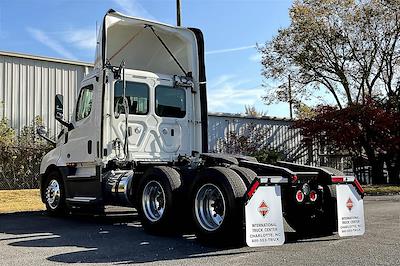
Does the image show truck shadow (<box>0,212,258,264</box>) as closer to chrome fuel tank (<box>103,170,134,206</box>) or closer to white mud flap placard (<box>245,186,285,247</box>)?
white mud flap placard (<box>245,186,285,247</box>)

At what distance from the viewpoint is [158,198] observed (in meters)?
8.45

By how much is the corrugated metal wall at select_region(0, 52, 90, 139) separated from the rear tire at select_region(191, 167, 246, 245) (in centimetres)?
1534

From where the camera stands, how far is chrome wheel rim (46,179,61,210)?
36.7 ft

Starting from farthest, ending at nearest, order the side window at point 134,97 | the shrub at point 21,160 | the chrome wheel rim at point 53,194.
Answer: the shrub at point 21,160 → the chrome wheel rim at point 53,194 → the side window at point 134,97

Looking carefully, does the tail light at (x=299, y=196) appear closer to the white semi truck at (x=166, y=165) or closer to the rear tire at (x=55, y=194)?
the white semi truck at (x=166, y=165)

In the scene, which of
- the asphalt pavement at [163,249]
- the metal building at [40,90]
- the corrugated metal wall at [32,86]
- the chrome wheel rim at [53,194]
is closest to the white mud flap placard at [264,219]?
the asphalt pavement at [163,249]

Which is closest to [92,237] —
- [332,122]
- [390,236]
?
[390,236]

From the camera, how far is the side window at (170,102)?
35.0ft

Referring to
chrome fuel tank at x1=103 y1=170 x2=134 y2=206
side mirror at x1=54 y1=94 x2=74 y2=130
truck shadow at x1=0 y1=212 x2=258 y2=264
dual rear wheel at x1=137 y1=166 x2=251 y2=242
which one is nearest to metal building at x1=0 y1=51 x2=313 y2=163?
side mirror at x1=54 y1=94 x2=74 y2=130

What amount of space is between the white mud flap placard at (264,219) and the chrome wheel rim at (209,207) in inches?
23.6

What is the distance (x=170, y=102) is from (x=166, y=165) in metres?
1.98

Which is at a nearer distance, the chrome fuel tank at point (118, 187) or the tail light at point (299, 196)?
the tail light at point (299, 196)

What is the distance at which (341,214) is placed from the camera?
7.33m

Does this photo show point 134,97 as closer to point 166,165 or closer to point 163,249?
point 166,165
